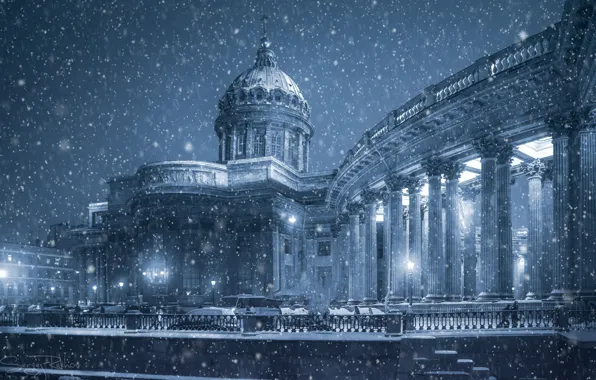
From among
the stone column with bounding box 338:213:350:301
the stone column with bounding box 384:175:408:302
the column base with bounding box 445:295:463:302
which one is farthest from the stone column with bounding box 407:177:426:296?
the stone column with bounding box 338:213:350:301

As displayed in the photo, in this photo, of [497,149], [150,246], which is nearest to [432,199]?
[497,149]

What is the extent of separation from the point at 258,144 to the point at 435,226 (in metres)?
41.0

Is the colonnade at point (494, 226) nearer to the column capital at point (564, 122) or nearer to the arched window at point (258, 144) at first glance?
the column capital at point (564, 122)

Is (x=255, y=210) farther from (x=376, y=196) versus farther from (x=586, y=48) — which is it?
(x=586, y=48)

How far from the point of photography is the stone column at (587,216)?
2042 centimetres

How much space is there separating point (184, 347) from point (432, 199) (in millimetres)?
14134

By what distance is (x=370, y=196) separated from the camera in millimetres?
38219

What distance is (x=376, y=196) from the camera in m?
38.0

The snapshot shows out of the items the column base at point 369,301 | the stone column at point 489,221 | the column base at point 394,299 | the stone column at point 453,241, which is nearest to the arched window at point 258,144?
the column base at point 369,301

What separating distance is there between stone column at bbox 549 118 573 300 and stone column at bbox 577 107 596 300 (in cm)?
45

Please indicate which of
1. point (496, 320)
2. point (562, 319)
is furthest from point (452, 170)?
point (562, 319)

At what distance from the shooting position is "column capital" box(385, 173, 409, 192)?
108 ft

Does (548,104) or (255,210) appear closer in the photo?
(548,104)

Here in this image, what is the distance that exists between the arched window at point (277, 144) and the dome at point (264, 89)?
4.04m
